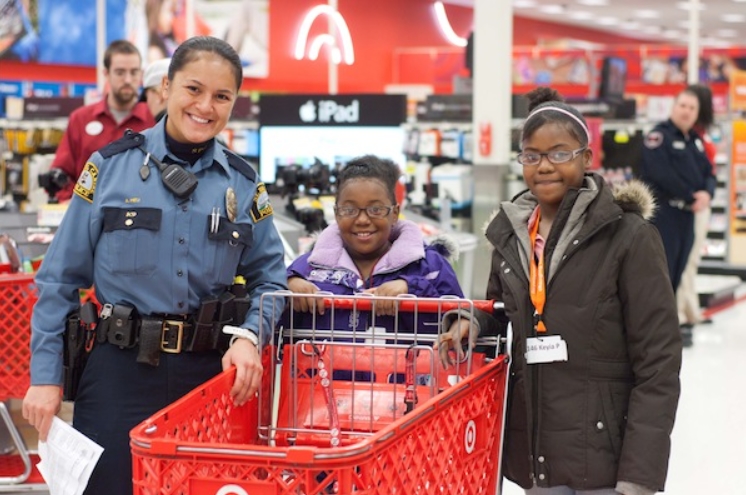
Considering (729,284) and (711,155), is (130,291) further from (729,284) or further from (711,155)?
(729,284)

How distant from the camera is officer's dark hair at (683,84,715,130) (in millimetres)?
8711

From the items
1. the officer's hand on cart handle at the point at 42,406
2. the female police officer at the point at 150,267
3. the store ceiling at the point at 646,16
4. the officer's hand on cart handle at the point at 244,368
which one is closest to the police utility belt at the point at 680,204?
the female police officer at the point at 150,267

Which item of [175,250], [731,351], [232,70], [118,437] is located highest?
[232,70]

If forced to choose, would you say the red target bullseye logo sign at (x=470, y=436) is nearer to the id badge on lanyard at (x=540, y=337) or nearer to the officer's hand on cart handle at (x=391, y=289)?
the id badge on lanyard at (x=540, y=337)

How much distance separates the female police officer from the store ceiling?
25.7 metres

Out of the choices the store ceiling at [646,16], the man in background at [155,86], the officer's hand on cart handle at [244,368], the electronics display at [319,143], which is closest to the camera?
the officer's hand on cart handle at [244,368]

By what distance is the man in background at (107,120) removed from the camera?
235 inches

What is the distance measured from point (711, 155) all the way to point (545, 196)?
6.94 m

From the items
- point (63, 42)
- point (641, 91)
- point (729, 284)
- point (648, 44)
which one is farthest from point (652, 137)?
point (648, 44)

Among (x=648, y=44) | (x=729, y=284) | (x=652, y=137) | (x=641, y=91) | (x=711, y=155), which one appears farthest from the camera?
(x=648, y=44)

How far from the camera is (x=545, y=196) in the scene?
2.72 metres

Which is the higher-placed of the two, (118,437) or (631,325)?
(631,325)

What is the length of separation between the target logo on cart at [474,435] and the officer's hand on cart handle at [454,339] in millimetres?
189

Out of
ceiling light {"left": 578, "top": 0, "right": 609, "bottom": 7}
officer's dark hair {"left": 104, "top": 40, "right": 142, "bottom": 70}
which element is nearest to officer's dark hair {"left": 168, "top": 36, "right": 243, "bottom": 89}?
officer's dark hair {"left": 104, "top": 40, "right": 142, "bottom": 70}
